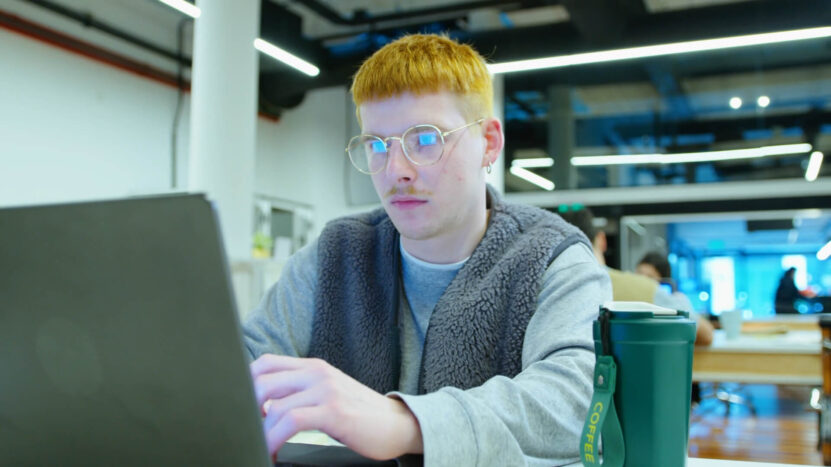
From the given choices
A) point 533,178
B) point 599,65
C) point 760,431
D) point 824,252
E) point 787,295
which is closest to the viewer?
point 760,431

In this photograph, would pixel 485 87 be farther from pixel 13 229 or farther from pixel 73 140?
pixel 73 140

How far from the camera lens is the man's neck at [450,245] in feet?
3.64

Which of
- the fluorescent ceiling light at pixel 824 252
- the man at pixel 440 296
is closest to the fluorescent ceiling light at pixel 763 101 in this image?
the fluorescent ceiling light at pixel 824 252

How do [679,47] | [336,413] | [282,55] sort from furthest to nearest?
1. [282,55]
2. [679,47]
3. [336,413]

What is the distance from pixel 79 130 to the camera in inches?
248

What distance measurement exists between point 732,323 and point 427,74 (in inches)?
117

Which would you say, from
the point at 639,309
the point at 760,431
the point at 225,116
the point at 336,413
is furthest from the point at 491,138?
the point at 760,431

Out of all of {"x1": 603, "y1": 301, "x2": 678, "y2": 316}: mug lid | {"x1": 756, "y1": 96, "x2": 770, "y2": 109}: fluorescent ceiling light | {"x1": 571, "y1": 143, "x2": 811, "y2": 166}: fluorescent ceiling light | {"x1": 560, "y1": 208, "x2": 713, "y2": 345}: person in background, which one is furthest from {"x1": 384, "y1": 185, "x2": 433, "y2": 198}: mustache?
{"x1": 756, "y1": 96, "x2": 770, "y2": 109}: fluorescent ceiling light

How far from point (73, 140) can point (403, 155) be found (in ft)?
20.0

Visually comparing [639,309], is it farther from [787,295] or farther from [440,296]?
[787,295]

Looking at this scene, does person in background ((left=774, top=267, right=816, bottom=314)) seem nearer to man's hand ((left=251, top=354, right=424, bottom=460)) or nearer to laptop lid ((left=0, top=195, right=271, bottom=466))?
man's hand ((left=251, top=354, right=424, bottom=460))

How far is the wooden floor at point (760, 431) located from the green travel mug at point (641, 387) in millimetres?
2748

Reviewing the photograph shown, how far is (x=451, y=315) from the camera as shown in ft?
3.41

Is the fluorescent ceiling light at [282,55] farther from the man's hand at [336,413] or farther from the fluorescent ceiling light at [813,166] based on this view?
the man's hand at [336,413]
